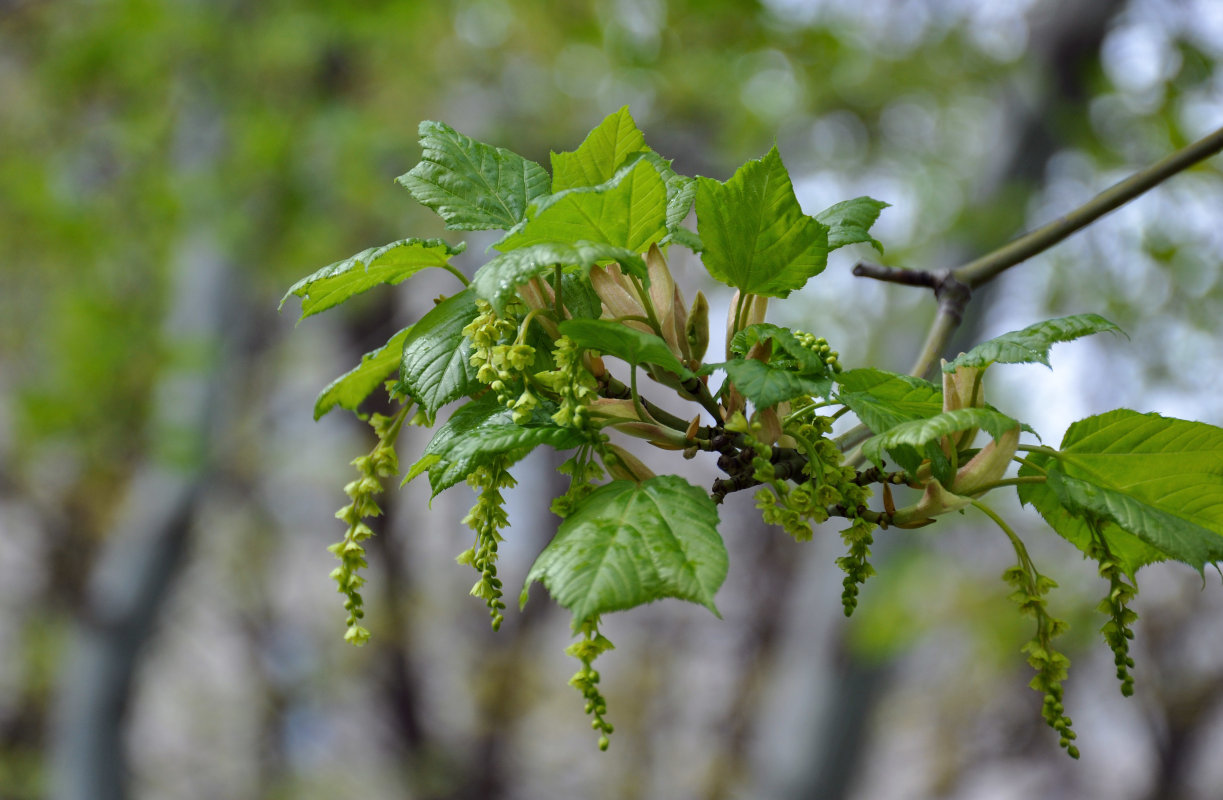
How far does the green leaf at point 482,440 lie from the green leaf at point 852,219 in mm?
281

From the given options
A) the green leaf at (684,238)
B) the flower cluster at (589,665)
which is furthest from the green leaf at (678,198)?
the flower cluster at (589,665)

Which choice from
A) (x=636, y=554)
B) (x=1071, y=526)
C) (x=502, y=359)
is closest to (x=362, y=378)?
(x=502, y=359)

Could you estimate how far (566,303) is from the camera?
0.68m

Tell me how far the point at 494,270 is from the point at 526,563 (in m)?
5.37

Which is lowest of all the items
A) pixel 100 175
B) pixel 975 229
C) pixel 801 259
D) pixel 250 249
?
pixel 801 259

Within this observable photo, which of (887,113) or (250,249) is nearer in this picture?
(250,249)

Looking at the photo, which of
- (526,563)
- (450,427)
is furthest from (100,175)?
(450,427)

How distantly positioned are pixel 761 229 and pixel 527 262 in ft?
0.62

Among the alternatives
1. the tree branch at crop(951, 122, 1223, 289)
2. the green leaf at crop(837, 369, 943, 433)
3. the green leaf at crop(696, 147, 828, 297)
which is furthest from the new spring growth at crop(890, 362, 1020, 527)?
the tree branch at crop(951, 122, 1223, 289)

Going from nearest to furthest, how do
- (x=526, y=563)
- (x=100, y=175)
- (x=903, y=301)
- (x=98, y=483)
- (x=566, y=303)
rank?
(x=566, y=303) → (x=903, y=301) → (x=100, y=175) → (x=98, y=483) → (x=526, y=563)

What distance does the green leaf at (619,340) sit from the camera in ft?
1.90

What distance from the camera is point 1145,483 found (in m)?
0.64

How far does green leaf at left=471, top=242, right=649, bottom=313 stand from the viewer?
562mm

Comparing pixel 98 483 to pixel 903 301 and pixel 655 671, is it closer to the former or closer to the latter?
pixel 655 671
